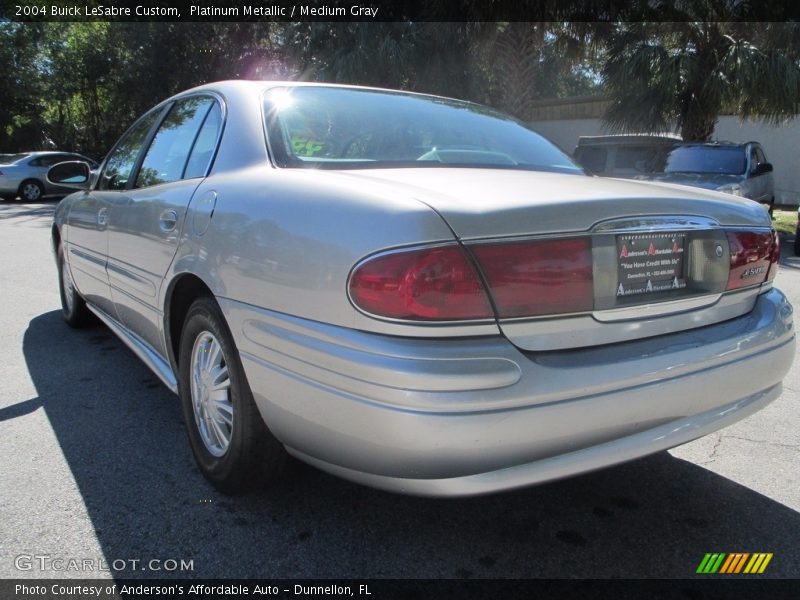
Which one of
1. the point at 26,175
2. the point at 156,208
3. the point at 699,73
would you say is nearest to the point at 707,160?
the point at 699,73

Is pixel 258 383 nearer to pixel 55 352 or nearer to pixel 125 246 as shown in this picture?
pixel 125 246

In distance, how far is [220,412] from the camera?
2561 mm

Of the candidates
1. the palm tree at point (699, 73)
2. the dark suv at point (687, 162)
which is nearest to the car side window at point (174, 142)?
the dark suv at point (687, 162)

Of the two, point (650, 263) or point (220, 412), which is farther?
point (220, 412)

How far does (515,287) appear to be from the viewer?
1.89 metres

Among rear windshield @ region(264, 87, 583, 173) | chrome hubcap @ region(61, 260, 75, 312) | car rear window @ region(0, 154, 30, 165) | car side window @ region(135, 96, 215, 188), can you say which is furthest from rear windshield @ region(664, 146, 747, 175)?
car rear window @ region(0, 154, 30, 165)

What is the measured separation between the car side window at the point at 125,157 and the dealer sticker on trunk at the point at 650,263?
2.66 metres

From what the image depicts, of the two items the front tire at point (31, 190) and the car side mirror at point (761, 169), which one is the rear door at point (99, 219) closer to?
the car side mirror at point (761, 169)

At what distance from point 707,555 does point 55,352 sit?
13.1ft

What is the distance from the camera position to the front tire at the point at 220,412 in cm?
235

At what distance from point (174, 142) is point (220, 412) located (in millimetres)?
1465

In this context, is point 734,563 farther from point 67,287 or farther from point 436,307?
point 67,287

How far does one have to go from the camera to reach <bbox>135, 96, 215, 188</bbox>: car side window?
3098mm

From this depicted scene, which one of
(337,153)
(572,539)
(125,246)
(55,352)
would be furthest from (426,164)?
(55,352)
